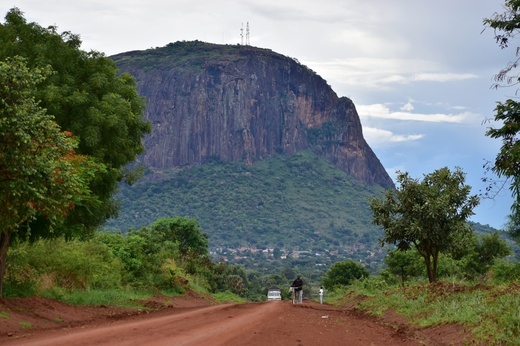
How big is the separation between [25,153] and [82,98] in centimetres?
1022

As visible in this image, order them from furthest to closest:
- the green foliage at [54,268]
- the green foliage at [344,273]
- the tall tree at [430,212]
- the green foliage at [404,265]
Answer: the green foliage at [344,273] → the green foliage at [404,265] → the tall tree at [430,212] → the green foliage at [54,268]

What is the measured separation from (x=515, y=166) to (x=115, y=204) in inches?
696

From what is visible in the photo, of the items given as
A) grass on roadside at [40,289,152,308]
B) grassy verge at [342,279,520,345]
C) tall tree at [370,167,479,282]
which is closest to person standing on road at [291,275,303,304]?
tall tree at [370,167,479,282]

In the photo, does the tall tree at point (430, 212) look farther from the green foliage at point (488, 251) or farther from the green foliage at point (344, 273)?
the green foliage at point (344, 273)

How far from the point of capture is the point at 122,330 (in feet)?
52.5

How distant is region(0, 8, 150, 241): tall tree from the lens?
25.6m

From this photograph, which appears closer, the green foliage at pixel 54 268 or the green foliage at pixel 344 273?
the green foliage at pixel 54 268

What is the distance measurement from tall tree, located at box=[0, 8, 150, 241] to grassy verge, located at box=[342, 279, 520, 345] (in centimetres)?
1199

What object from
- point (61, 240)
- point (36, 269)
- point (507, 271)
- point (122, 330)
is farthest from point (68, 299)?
point (507, 271)

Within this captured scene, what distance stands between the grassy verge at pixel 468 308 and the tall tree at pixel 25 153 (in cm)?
1052

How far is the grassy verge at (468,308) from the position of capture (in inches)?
561

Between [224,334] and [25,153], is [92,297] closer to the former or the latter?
[25,153]

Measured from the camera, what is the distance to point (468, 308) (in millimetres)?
18047

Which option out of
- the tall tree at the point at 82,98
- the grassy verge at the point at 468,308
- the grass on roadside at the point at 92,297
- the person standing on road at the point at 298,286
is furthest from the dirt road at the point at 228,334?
the person standing on road at the point at 298,286
